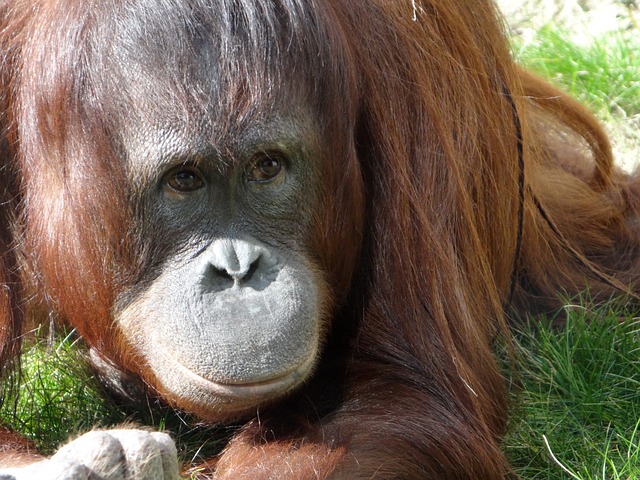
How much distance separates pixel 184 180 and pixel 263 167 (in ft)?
0.63

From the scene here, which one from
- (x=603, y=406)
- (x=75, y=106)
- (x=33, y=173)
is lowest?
(x=603, y=406)

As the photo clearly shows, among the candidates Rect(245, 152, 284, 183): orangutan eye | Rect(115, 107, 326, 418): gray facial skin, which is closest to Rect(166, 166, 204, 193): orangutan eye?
Rect(115, 107, 326, 418): gray facial skin

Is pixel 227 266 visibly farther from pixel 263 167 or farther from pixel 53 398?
pixel 53 398

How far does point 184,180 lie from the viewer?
278 cm

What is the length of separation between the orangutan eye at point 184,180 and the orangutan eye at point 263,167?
0.39ft

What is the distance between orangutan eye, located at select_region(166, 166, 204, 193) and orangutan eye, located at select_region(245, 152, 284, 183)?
4.7 inches

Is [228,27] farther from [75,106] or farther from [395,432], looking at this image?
[395,432]

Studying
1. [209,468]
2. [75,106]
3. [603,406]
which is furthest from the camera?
[603,406]

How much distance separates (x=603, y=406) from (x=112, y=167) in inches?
62.9

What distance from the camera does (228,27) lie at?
9.07 ft


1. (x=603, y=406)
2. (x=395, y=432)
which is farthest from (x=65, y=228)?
(x=603, y=406)

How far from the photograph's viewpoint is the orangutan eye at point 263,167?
9.21 ft

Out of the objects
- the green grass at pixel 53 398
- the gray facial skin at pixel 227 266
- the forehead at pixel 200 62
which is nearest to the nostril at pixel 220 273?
the gray facial skin at pixel 227 266

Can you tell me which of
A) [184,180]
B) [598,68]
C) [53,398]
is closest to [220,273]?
[184,180]
